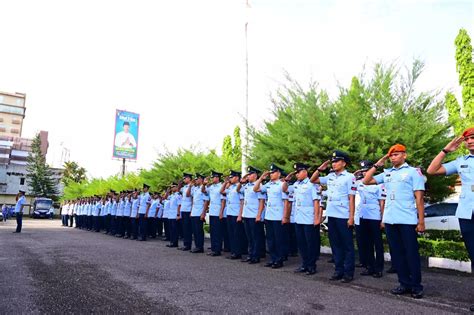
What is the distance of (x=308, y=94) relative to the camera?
11539 mm

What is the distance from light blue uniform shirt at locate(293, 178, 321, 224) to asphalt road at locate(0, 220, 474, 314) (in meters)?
0.93

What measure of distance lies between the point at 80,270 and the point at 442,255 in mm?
6503

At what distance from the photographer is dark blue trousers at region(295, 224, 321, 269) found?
6.61 m

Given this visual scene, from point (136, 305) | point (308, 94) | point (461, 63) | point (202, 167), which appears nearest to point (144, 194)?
point (202, 167)

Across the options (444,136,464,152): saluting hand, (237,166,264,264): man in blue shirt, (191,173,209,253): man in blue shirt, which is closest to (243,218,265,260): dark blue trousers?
(237,166,264,264): man in blue shirt

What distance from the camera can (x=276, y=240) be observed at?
293 inches

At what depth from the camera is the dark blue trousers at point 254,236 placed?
791 cm

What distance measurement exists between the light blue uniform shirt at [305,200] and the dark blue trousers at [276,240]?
0.62 metres

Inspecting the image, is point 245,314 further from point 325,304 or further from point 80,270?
point 80,270

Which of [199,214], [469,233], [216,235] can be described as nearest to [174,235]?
[199,214]

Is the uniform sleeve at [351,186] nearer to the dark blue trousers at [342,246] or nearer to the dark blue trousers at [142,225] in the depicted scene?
the dark blue trousers at [342,246]

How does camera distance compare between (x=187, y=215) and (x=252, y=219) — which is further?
(x=187, y=215)

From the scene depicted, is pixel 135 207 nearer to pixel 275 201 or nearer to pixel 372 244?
pixel 275 201

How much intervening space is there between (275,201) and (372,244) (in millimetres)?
1917
